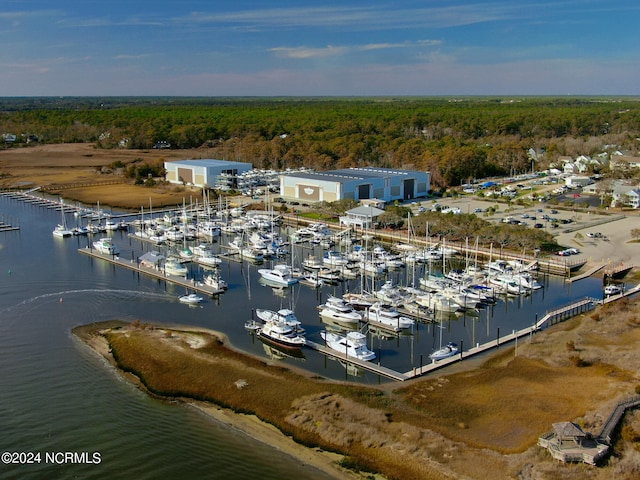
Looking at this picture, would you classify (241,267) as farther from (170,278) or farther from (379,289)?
(379,289)

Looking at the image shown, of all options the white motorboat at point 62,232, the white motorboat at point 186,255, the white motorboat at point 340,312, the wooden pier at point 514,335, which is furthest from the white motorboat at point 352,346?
the white motorboat at point 62,232

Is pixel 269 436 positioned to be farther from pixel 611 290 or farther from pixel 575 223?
pixel 575 223

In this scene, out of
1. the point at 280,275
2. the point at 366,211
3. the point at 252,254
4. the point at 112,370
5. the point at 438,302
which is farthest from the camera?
the point at 366,211

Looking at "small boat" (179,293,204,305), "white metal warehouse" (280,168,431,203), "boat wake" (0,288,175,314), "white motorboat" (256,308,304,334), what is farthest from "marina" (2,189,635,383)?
"white metal warehouse" (280,168,431,203)

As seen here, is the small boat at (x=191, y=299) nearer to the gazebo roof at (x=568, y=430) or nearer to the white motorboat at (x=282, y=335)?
the white motorboat at (x=282, y=335)

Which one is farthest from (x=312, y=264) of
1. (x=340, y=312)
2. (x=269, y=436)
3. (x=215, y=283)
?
(x=269, y=436)

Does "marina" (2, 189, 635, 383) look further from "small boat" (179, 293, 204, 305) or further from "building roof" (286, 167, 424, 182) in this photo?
"building roof" (286, 167, 424, 182)
